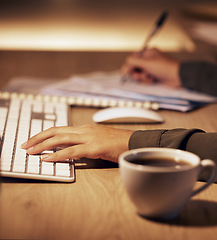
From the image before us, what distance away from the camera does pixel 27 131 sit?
0.80 metres

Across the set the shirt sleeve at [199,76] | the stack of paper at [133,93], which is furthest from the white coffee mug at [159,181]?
the shirt sleeve at [199,76]

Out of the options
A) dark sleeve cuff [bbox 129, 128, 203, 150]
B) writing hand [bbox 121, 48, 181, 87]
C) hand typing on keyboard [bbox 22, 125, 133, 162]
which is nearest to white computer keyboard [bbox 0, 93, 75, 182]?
hand typing on keyboard [bbox 22, 125, 133, 162]

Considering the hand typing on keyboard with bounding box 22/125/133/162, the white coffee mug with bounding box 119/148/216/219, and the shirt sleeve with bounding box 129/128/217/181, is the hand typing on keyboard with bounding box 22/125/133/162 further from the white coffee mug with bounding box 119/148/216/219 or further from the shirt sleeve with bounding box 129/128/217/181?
the white coffee mug with bounding box 119/148/216/219

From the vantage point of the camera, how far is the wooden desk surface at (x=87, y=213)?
0.50 m

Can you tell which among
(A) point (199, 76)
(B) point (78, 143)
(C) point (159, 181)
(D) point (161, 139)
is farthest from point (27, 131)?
(A) point (199, 76)

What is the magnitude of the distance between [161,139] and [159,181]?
0.71ft

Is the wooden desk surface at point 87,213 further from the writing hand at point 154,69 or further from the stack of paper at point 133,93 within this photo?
the writing hand at point 154,69

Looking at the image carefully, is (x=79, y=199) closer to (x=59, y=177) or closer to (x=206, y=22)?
(x=59, y=177)

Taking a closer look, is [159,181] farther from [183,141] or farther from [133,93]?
[133,93]

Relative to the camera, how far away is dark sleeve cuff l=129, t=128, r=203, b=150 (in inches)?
26.6

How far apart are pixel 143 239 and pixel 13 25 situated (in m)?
2.09

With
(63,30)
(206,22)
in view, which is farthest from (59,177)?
(63,30)

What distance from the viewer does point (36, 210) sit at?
0.54m

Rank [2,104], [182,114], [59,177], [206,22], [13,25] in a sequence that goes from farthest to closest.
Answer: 1. [13,25]
2. [206,22]
3. [182,114]
4. [2,104]
5. [59,177]
